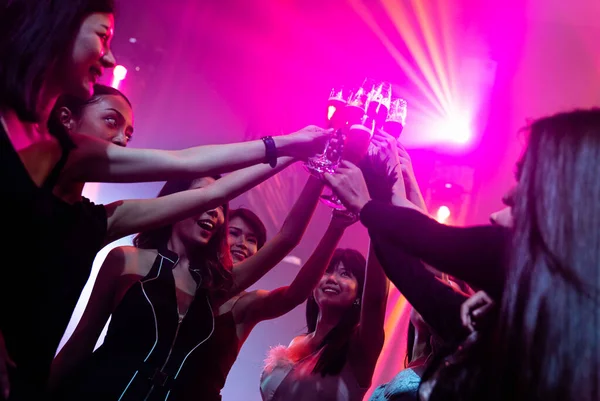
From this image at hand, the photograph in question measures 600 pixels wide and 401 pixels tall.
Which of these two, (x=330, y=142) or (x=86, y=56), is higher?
(x=330, y=142)

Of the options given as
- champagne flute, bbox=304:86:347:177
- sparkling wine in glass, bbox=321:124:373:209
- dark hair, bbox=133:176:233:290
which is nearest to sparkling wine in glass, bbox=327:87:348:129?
champagne flute, bbox=304:86:347:177

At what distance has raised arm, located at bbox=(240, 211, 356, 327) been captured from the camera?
6.30ft

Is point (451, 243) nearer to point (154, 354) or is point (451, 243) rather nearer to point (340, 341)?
point (154, 354)

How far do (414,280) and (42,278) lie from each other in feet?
2.79

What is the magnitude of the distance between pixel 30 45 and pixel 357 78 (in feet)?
10.3

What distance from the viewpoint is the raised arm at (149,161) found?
1.24 meters

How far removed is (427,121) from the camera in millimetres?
4109

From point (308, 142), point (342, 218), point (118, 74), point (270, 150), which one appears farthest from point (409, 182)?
point (118, 74)

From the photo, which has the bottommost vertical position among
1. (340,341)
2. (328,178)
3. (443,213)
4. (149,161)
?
(340,341)

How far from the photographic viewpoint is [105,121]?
170 cm

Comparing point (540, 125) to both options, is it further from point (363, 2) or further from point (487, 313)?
point (363, 2)

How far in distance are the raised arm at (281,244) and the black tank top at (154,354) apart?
0.20m

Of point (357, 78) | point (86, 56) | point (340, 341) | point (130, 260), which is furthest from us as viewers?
point (357, 78)

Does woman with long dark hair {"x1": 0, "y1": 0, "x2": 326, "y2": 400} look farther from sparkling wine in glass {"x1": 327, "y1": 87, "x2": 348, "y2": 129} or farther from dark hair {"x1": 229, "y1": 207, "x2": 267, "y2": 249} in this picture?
dark hair {"x1": 229, "y1": 207, "x2": 267, "y2": 249}
